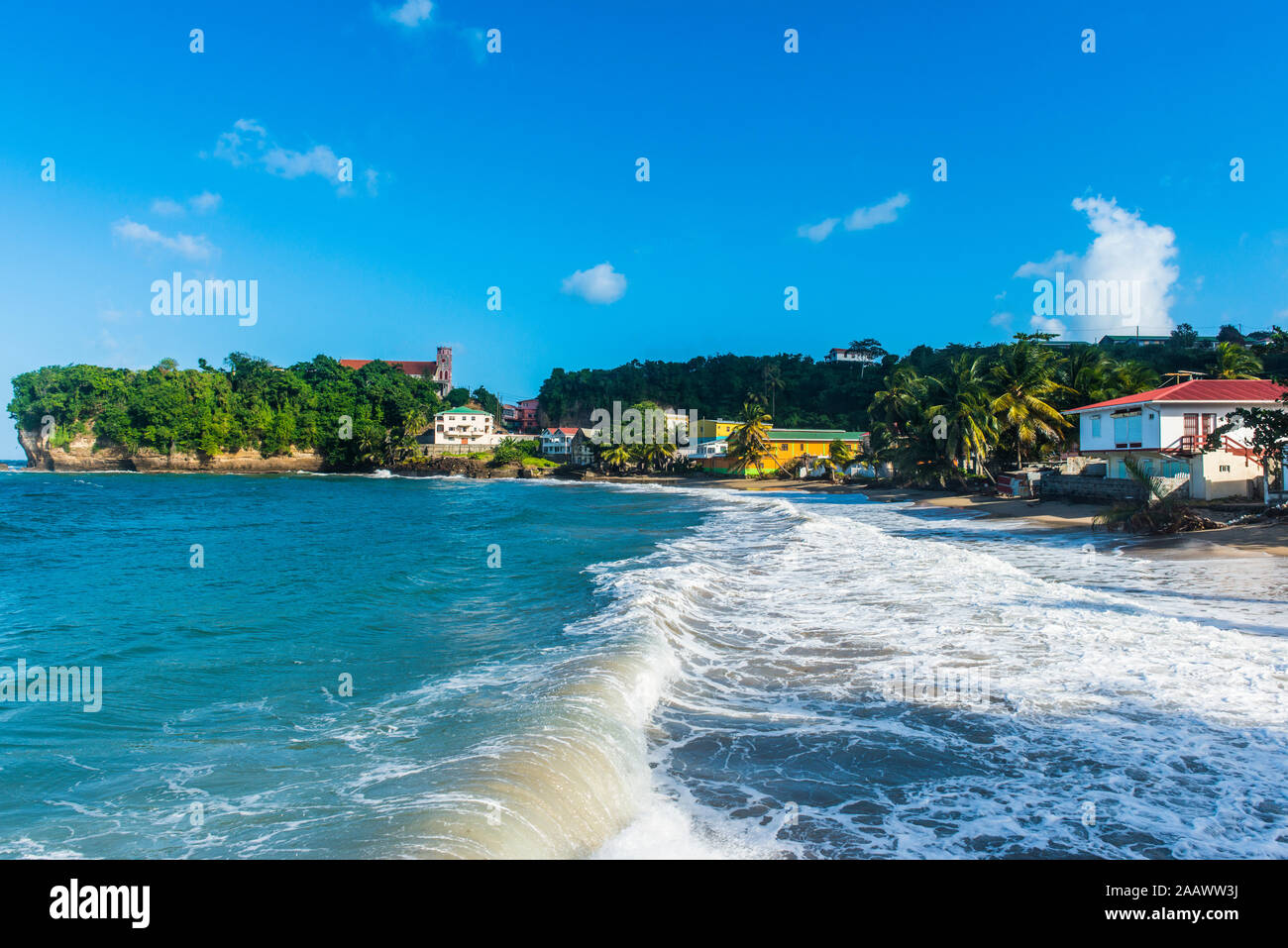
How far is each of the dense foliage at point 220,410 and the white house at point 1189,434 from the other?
88.0m

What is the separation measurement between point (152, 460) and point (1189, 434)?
115262 millimetres

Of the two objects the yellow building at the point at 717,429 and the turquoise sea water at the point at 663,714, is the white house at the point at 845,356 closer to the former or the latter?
the yellow building at the point at 717,429

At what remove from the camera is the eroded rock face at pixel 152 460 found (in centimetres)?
9638

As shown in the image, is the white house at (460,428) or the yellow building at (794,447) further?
the white house at (460,428)

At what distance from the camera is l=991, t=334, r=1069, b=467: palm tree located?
130ft

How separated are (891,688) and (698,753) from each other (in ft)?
9.48

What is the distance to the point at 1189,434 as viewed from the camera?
27.5 meters

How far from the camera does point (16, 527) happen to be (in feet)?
93.9

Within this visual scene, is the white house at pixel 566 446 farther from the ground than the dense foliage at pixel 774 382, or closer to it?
closer to it

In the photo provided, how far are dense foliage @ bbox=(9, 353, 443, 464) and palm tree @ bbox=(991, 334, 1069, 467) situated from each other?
80.6 m

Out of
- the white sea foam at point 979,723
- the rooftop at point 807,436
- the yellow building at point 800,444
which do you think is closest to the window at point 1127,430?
the white sea foam at point 979,723
